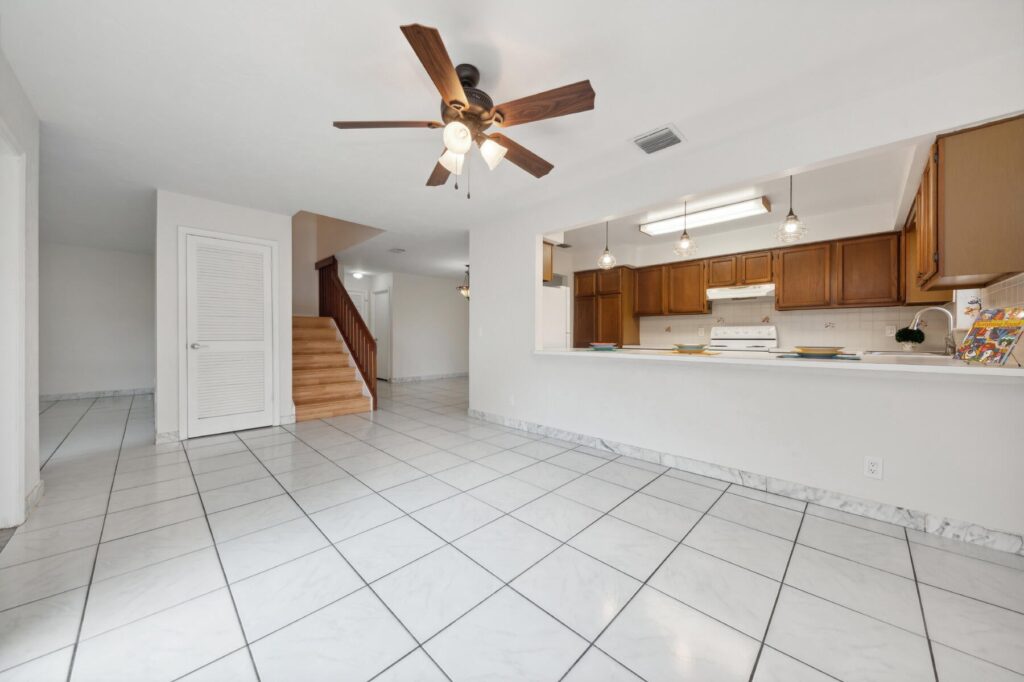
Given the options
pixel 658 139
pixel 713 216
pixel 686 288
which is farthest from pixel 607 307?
pixel 658 139

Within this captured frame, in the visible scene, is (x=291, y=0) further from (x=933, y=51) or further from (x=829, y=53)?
(x=933, y=51)

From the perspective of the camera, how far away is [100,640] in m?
1.33

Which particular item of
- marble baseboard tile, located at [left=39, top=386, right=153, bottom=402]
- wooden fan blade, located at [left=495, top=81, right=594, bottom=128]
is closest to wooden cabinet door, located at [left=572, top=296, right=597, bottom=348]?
wooden fan blade, located at [left=495, top=81, right=594, bottom=128]

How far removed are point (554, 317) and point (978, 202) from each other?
3.46 metres

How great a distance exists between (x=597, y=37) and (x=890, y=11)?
1276mm

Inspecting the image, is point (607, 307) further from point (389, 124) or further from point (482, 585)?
point (482, 585)

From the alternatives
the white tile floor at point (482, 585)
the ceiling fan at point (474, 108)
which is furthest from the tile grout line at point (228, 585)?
the ceiling fan at point (474, 108)

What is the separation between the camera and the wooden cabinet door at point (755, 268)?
15.6 feet

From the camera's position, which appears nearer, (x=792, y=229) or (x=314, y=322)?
(x=792, y=229)

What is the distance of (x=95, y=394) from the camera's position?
6.45m

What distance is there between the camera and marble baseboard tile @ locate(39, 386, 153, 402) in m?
6.07

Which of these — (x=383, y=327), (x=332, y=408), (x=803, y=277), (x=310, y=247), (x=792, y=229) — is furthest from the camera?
(x=383, y=327)

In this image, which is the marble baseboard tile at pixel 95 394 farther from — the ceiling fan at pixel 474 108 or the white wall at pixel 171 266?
the ceiling fan at pixel 474 108

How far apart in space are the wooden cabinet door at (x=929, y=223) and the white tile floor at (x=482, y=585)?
158 centimetres
